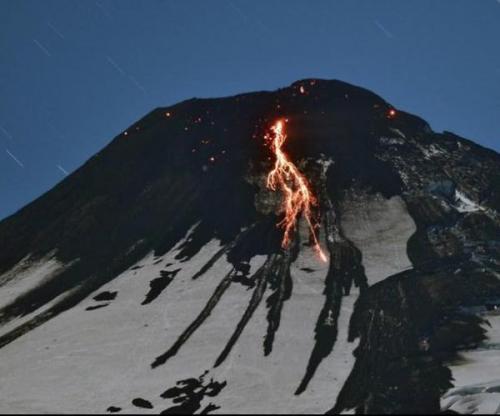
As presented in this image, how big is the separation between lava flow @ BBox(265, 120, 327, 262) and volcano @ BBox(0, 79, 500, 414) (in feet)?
2.11

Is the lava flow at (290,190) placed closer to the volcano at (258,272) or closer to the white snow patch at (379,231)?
the volcano at (258,272)

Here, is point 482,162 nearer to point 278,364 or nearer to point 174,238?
point 174,238

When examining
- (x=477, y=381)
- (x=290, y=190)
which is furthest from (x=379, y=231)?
(x=477, y=381)

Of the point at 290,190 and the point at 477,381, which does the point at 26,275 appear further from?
the point at 477,381

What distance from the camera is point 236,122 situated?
111438mm

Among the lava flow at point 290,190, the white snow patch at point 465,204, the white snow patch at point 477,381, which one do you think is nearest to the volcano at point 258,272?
the white snow patch at point 477,381

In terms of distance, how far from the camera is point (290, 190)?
89.5m

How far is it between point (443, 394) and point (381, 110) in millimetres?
79184

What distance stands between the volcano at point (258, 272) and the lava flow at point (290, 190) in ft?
2.11

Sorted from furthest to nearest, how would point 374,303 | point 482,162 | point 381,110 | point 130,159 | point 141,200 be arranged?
point 381,110
point 130,159
point 482,162
point 141,200
point 374,303

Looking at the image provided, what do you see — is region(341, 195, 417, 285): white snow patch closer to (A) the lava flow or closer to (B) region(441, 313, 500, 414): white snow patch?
(A) the lava flow

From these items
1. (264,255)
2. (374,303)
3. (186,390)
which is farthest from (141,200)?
(186,390)

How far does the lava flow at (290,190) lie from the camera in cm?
7906

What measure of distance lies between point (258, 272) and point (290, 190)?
75.5 ft
